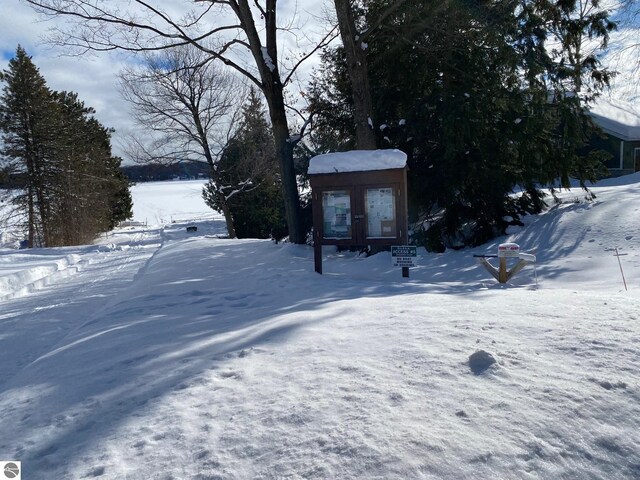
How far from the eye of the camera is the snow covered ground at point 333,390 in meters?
2.49

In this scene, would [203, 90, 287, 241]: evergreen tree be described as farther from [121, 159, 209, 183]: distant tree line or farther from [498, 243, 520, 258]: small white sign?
[498, 243, 520, 258]: small white sign

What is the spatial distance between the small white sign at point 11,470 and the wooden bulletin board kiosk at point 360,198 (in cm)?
718

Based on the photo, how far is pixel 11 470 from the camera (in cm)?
278

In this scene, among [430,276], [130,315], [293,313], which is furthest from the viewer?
[430,276]

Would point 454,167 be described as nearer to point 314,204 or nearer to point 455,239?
point 455,239

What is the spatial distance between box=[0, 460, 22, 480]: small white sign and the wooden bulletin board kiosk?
7.18 metres

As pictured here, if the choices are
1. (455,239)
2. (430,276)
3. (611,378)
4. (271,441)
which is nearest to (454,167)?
(455,239)

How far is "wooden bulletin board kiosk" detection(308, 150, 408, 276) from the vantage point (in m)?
9.21

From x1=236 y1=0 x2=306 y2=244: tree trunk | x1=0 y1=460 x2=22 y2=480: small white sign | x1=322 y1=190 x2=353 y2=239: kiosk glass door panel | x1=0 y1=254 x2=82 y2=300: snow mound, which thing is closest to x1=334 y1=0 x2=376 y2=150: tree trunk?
x1=236 y1=0 x2=306 y2=244: tree trunk

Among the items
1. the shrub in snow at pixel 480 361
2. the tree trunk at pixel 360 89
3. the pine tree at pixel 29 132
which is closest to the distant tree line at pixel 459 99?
the tree trunk at pixel 360 89

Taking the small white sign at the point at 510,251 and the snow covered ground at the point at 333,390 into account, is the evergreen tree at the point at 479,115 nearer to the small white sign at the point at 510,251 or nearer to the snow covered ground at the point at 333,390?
the small white sign at the point at 510,251

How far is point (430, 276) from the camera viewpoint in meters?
10.7

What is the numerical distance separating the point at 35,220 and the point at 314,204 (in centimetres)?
3020

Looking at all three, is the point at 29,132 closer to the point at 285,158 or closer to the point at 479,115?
the point at 285,158
